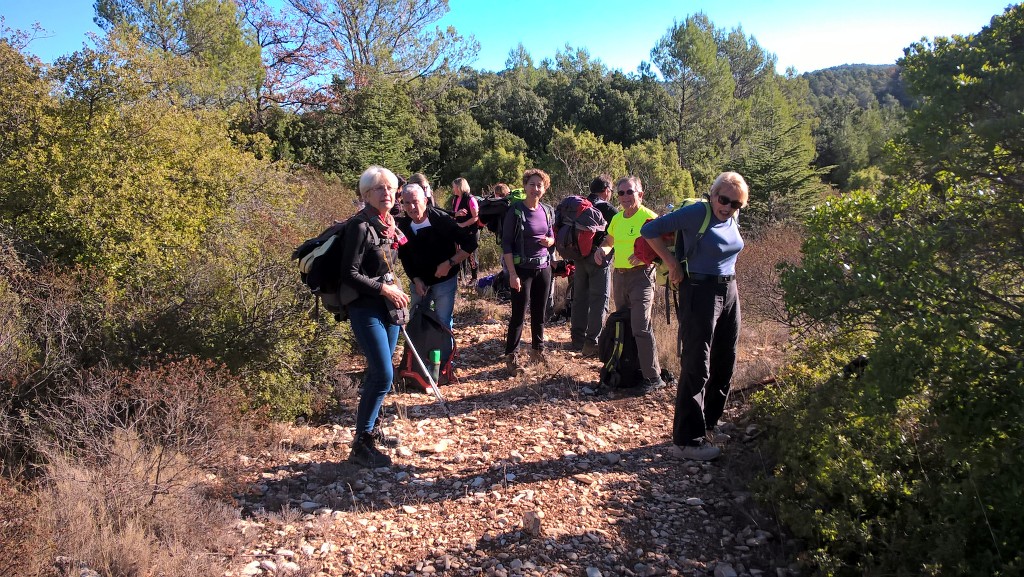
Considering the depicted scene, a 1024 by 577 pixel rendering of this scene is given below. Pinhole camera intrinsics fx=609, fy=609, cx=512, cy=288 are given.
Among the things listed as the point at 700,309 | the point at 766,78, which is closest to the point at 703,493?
the point at 700,309

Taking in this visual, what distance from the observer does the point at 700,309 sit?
146 inches

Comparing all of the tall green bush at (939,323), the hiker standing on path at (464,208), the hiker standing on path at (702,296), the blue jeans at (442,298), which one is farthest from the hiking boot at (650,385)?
the hiker standing on path at (464,208)

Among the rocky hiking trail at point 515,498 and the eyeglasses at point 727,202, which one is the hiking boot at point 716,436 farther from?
the eyeglasses at point 727,202

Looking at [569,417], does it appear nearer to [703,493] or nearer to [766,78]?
[703,493]

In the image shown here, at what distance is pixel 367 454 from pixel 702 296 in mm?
2291

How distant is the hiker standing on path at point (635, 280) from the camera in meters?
5.01

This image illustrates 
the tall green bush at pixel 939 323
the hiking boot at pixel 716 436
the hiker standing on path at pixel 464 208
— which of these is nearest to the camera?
the tall green bush at pixel 939 323

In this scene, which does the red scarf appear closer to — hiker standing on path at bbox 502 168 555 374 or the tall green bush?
hiker standing on path at bbox 502 168 555 374

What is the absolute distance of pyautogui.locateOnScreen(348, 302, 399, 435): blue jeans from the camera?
360cm

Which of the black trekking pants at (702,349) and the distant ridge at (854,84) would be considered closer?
the black trekking pants at (702,349)

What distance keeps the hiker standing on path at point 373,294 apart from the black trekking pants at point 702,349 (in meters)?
1.73

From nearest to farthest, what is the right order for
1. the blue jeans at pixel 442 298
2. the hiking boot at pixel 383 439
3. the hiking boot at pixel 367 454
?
the hiking boot at pixel 367 454
the hiking boot at pixel 383 439
the blue jeans at pixel 442 298

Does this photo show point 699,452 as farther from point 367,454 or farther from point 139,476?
point 139,476

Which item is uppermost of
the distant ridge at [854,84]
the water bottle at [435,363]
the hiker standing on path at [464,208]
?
the distant ridge at [854,84]
